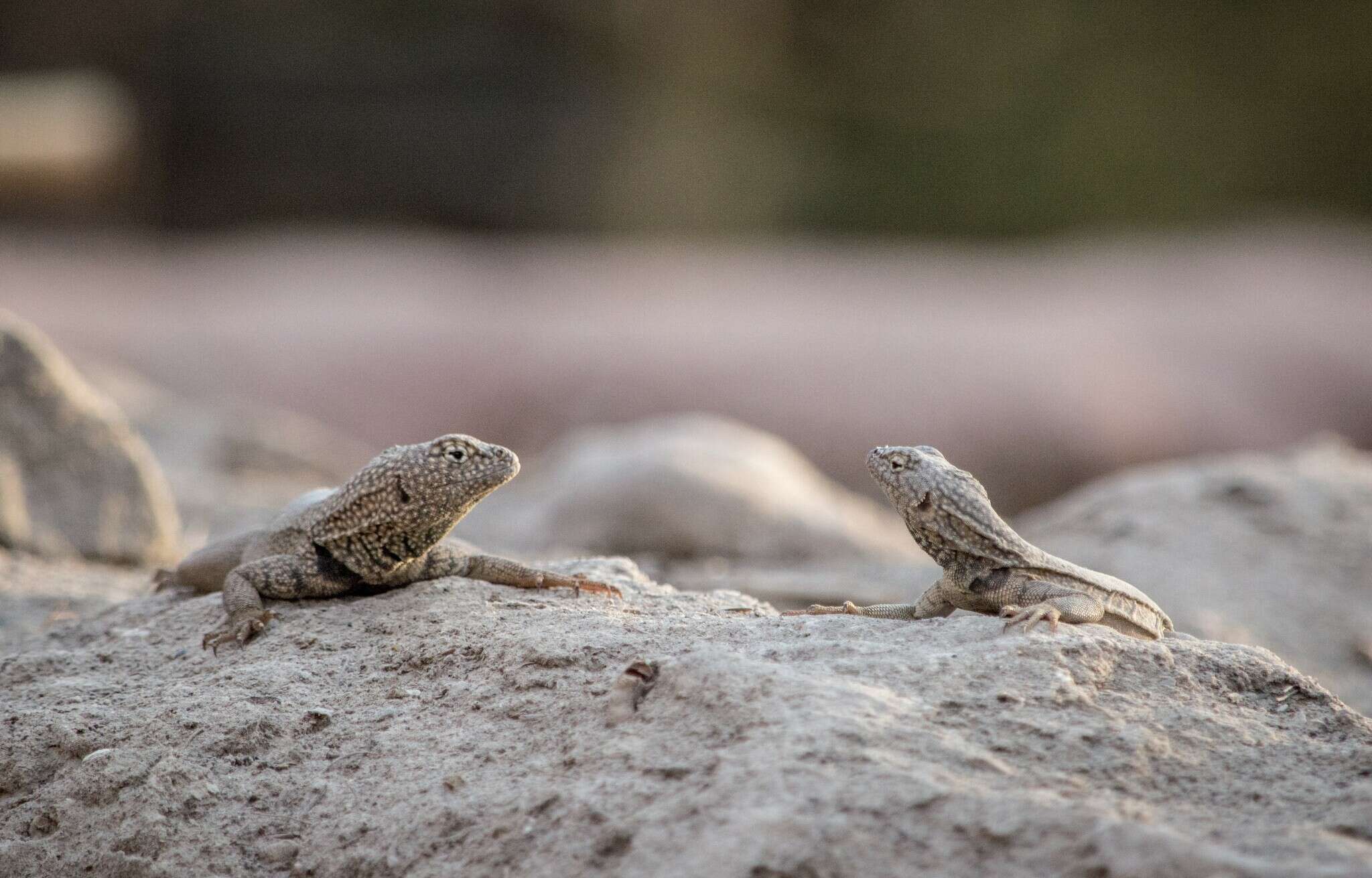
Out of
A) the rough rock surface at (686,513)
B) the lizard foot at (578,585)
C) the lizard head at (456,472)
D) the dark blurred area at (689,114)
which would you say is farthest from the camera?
the dark blurred area at (689,114)

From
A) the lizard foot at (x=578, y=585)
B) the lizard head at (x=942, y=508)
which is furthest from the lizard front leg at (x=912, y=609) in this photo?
Result: the lizard foot at (x=578, y=585)

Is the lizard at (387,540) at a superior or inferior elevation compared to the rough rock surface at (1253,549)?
inferior

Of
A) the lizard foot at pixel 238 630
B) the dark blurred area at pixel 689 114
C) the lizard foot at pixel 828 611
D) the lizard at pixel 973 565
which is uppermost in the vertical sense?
the dark blurred area at pixel 689 114

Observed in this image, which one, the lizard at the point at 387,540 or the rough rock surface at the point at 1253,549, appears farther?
the rough rock surface at the point at 1253,549

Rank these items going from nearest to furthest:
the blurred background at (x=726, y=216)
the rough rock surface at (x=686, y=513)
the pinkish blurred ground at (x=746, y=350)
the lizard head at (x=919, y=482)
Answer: the lizard head at (x=919, y=482) < the rough rock surface at (x=686, y=513) < the pinkish blurred ground at (x=746, y=350) < the blurred background at (x=726, y=216)

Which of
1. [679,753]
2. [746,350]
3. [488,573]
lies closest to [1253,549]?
[488,573]

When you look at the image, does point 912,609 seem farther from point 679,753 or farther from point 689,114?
point 689,114

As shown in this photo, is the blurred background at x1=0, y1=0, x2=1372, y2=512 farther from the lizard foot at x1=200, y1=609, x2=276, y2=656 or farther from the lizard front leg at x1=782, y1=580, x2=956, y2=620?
the lizard foot at x1=200, y1=609, x2=276, y2=656

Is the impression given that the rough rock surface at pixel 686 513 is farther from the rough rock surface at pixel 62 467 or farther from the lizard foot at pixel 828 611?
the lizard foot at pixel 828 611
